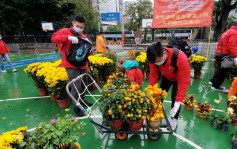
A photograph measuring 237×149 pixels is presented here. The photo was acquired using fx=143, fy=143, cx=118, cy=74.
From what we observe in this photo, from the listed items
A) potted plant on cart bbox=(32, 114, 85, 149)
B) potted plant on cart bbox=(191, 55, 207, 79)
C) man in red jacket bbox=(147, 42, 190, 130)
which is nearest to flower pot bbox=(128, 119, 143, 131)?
man in red jacket bbox=(147, 42, 190, 130)

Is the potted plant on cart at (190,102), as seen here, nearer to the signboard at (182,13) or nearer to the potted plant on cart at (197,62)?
the potted plant on cart at (197,62)

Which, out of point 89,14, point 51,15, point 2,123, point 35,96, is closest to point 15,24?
point 51,15

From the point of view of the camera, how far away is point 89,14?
53.6 feet

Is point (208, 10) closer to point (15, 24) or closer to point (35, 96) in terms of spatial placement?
point (35, 96)

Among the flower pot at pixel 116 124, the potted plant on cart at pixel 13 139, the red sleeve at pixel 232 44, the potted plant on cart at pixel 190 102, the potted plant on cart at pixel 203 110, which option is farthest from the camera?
the red sleeve at pixel 232 44

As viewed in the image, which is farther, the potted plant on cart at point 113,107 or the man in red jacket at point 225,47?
the man in red jacket at point 225,47

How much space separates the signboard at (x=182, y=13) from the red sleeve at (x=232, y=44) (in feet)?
11.3

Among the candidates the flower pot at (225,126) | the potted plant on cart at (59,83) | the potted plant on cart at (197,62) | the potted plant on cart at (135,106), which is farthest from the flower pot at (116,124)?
the potted plant on cart at (197,62)

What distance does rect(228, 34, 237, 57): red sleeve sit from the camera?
3.71 m

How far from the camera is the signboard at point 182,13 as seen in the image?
6.73 m

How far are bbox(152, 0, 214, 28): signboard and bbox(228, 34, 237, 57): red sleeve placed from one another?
3459 millimetres

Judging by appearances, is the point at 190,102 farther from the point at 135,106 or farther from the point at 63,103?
the point at 63,103

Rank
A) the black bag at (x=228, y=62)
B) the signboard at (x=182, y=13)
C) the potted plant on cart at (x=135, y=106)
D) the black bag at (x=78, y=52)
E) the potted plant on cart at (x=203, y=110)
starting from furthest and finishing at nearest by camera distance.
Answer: the signboard at (x=182, y=13), the black bag at (x=228, y=62), the potted plant on cart at (x=203, y=110), the black bag at (x=78, y=52), the potted plant on cart at (x=135, y=106)

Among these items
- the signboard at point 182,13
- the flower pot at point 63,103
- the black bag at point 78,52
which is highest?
the signboard at point 182,13
